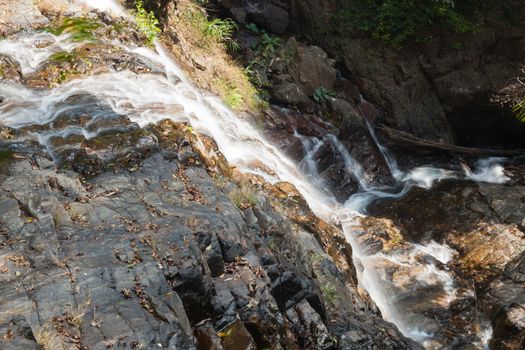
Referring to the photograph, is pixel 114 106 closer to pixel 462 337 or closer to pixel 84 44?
pixel 84 44

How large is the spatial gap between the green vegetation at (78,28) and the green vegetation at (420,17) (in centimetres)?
726

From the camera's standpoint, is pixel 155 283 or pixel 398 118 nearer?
pixel 155 283

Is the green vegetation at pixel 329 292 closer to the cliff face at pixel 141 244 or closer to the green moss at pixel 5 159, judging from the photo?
the cliff face at pixel 141 244

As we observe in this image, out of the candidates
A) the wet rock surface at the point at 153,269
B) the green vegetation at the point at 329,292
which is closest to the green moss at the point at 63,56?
the wet rock surface at the point at 153,269

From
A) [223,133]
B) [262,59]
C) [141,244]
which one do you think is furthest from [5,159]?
[262,59]

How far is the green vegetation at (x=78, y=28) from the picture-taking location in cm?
910

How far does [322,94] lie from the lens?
41.4 ft

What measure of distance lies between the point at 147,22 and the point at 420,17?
7.37 meters

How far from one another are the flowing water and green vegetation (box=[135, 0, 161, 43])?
0.30m

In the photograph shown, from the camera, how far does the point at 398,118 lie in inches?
527

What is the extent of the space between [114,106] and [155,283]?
4121mm

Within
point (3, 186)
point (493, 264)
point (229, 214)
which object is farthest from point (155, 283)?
point (493, 264)

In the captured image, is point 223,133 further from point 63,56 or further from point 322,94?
point 322,94

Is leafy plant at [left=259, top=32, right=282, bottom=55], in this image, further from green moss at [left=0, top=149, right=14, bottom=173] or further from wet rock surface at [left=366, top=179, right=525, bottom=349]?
green moss at [left=0, top=149, right=14, bottom=173]
